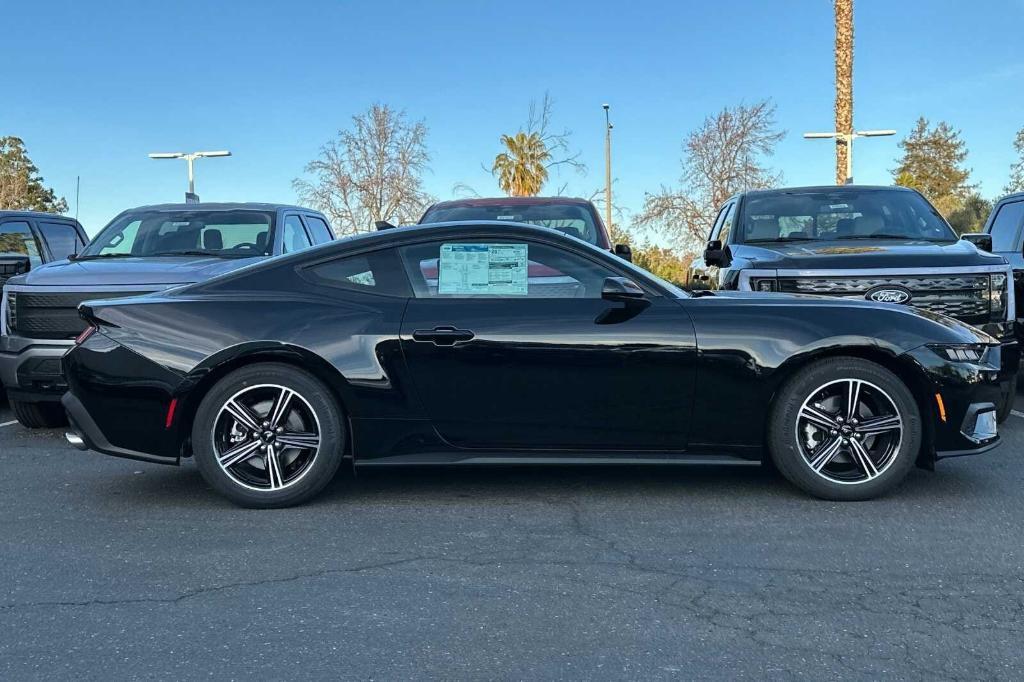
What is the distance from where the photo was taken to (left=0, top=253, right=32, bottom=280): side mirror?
8930 mm

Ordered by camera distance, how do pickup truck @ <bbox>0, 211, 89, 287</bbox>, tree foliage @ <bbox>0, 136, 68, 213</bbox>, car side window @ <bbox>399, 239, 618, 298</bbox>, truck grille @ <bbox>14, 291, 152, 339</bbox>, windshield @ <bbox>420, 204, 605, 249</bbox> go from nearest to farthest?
car side window @ <bbox>399, 239, 618, 298</bbox> → truck grille @ <bbox>14, 291, 152, 339</bbox> → windshield @ <bbox>420, 204, 605, 249</bbox> → pickup truck @ <bbox>0, 211, 89, 287</bbox> → tree foliage @ <bbox>0, 136, 68, 213</bbox>

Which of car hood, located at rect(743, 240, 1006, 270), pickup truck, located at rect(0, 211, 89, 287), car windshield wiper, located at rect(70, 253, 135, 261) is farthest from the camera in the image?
pickup truck, located at rect(0, 211, 89, 287)

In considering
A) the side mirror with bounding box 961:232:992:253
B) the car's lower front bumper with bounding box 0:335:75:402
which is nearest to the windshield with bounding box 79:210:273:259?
the car's lower front bumper with bounding box 0:335:75:402

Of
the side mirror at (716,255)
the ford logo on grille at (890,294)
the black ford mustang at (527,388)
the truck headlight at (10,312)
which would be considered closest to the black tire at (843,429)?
the black ford mustang at (527,388)

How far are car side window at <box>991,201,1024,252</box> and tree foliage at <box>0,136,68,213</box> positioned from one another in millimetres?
45726

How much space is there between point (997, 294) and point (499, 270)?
425 centimetres

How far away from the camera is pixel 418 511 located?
5.36 m

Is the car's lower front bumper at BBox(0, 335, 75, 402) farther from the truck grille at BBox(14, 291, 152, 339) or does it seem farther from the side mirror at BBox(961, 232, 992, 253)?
the side mirror at BBox(961, 232, 992, 253)

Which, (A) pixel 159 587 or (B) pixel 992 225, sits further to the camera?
(B) pixel 992 225

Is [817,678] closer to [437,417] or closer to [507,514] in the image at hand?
[507,514]

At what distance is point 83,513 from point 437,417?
1.87 metres

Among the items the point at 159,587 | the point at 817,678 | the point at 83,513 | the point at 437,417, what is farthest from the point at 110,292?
the point at 817,678

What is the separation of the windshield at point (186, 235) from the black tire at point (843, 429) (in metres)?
5.36

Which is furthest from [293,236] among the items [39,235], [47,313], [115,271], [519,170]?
[519,170]
